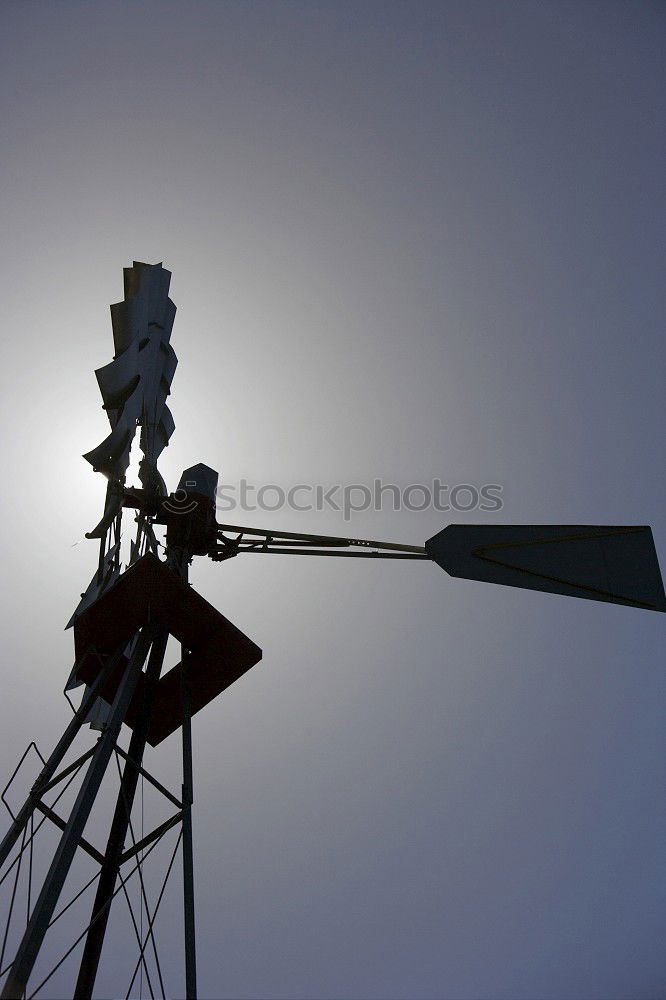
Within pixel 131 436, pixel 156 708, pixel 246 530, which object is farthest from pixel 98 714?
pixel 131 436

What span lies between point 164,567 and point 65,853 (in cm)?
301

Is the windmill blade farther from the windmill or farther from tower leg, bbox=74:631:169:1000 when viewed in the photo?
tower leg, bbox=74:631:169:1000

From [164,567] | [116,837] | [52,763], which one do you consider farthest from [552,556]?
[52,763]

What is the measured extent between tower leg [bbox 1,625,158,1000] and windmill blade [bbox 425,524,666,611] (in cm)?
423

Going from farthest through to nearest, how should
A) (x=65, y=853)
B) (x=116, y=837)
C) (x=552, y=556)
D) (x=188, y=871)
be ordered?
1. (x=552, y=556)
2. (x=116, y=837)
3. (x=188, y=871)
4. (x=65, y=853)

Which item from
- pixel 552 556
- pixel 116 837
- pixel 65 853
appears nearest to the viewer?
pixel 65 853

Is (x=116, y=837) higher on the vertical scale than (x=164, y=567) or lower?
lower

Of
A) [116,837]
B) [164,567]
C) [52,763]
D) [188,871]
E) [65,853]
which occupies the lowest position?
[188,871]

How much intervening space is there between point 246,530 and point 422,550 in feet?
7.94

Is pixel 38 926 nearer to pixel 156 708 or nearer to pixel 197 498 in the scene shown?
pixel 156 708

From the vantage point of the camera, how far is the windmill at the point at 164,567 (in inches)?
300

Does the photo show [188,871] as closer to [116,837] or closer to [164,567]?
[116,837]

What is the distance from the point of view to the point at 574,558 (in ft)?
29.0

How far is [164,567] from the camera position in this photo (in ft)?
25.1
